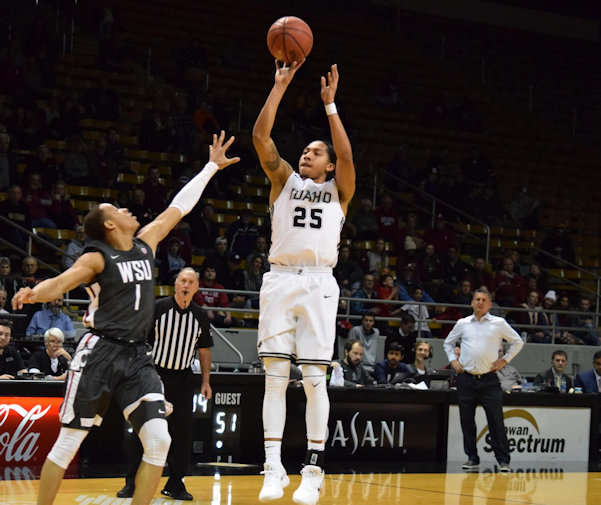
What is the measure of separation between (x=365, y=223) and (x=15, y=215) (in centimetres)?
629

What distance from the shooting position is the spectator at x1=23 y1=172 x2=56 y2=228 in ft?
50.0

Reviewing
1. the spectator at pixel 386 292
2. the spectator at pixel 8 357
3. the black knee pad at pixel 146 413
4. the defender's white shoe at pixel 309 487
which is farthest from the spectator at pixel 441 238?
the black knee pad at pixel 146 413

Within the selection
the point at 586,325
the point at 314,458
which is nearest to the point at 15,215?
the point at 314,458

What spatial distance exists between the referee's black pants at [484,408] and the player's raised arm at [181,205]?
225 inches

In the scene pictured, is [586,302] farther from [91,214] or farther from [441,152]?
[91,214]

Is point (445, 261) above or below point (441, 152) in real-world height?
below

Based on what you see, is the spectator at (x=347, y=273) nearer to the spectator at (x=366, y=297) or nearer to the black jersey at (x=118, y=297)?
the spectator at (x=366, y=297)

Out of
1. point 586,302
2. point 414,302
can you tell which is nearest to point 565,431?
point 414,302

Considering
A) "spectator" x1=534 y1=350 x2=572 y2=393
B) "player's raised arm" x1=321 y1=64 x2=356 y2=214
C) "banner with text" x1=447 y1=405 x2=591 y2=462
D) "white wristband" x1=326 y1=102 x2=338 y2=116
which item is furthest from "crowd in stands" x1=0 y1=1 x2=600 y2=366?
"white wristband" x1=326 y1=102 x2=338 y2=116

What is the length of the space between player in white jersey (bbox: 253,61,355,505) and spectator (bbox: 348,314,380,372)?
293 inches

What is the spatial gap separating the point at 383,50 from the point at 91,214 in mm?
18940

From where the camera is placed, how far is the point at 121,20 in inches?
824

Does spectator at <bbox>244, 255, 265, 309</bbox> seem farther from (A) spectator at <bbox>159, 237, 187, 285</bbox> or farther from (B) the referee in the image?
(B) the referee

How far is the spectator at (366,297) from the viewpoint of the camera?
52.2 feet
